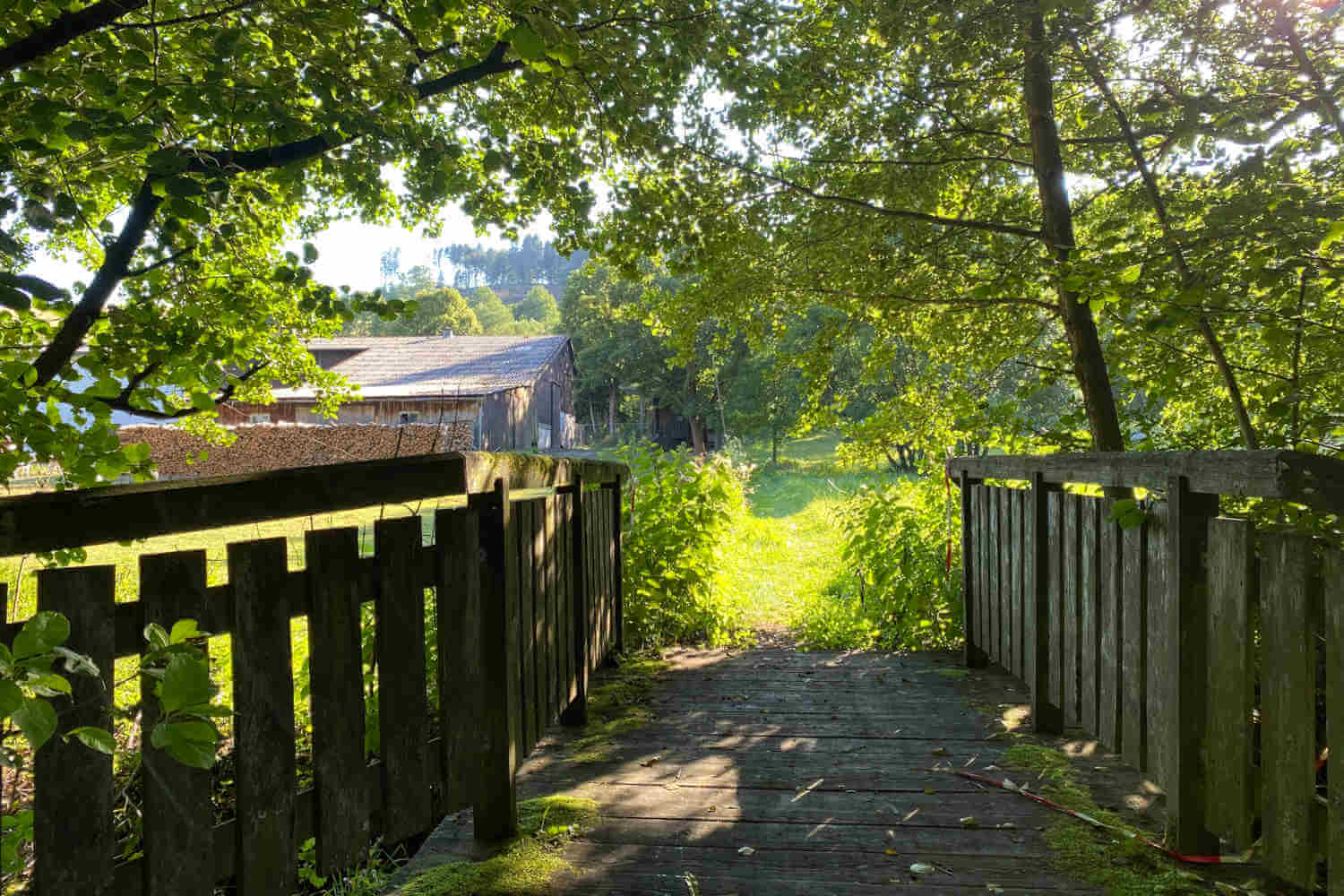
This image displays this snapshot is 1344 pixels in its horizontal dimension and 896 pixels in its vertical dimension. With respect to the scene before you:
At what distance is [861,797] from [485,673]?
1.66m

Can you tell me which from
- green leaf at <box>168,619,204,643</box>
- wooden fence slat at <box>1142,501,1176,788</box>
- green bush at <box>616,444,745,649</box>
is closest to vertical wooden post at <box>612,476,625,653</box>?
green bush at <box>616,444,745,649</box>

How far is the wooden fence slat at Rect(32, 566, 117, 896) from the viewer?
151 cm

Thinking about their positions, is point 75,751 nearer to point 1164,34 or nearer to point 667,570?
point 667,570

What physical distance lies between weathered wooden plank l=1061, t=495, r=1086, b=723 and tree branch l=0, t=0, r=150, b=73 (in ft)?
13.2

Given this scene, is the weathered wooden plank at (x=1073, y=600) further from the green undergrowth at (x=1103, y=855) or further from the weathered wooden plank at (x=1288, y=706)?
the weathered wooden plank at (x=1288, y=706)

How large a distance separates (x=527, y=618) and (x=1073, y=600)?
2.41 metres

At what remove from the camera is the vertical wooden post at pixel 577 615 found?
410 cm

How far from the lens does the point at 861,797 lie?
3158 millimetres

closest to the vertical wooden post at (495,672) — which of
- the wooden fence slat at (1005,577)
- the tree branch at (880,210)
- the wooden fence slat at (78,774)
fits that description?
the wooden fence slat at (78,774)

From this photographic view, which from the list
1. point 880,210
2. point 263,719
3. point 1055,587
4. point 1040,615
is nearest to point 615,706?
point 1040,615

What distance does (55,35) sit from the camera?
2480 millimetres

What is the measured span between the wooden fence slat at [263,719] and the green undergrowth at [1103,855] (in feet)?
7.90

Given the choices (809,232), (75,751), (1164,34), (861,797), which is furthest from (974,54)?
(75,751)

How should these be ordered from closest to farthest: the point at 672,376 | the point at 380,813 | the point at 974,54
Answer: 1. the point at 380,813
2. the point at 974,54
3. the point at 672,376
